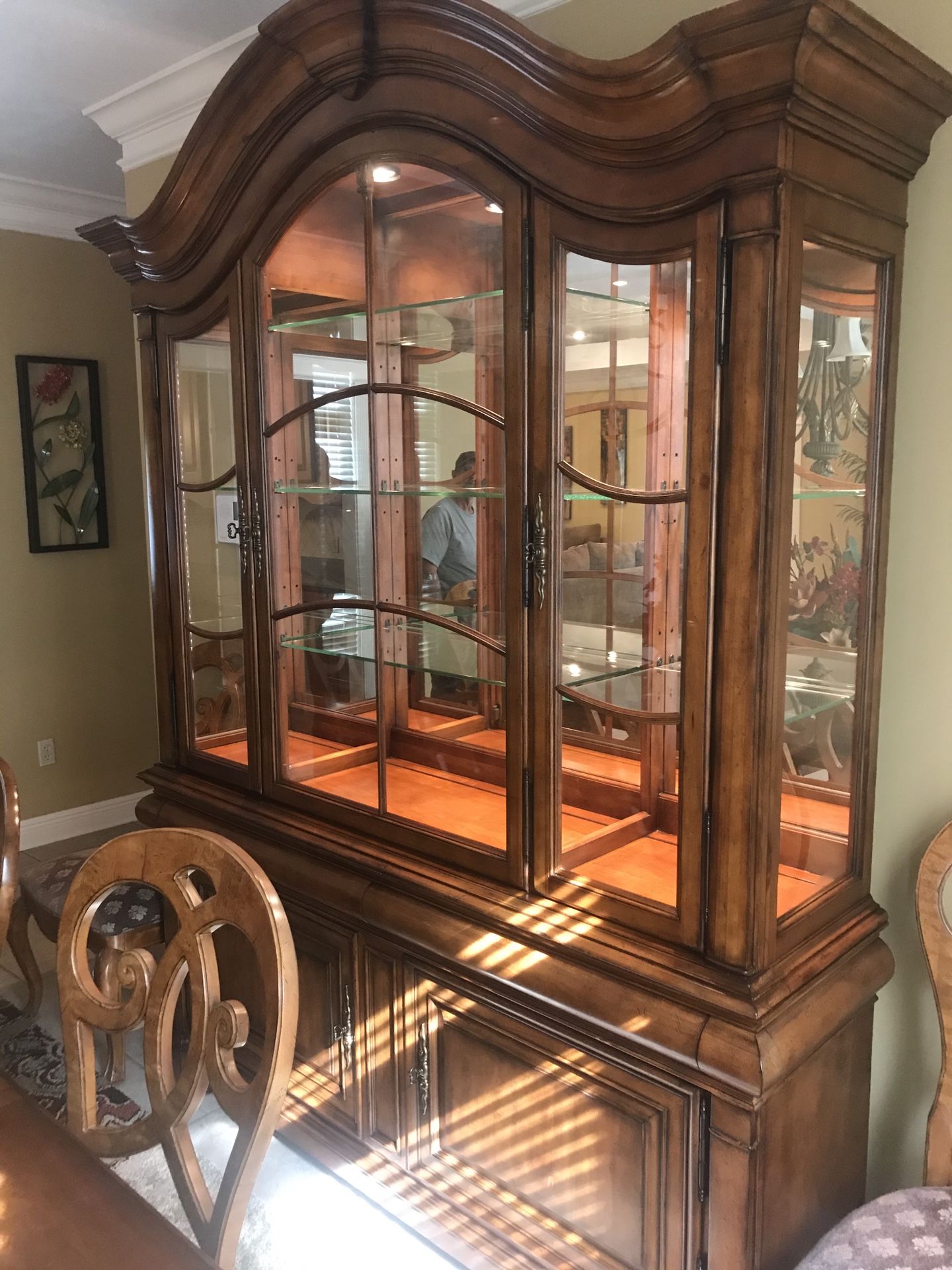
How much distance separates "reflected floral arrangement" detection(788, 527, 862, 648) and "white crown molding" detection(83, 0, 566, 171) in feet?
5.43

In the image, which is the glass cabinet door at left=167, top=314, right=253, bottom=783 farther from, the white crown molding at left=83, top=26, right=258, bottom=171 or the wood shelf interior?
the white crown molding at left=83, top=26, right=258, bottom=171

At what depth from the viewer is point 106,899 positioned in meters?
2.25

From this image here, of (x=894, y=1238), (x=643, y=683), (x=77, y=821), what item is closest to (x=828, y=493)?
(x=643, y=683)

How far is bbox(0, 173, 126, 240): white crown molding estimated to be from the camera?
3.40m

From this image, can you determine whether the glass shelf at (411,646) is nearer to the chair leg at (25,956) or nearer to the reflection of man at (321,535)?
the reflection of man at (321,535)

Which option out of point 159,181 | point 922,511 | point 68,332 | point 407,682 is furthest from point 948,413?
point 68,332

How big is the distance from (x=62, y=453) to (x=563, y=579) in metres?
2.83

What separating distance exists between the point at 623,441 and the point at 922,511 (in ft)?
1.56

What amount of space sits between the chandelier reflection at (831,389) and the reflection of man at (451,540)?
591 millimetres

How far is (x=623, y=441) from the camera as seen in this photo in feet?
4.85

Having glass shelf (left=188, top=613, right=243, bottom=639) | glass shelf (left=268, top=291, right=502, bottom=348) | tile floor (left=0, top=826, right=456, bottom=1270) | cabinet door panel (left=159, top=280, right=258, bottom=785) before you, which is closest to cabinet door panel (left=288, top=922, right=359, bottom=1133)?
tile floor (left=0, top=826, right=456, bottom=1270)

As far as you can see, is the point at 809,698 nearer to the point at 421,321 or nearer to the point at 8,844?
the point at 421,321

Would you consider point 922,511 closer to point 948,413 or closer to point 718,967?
point 948,413

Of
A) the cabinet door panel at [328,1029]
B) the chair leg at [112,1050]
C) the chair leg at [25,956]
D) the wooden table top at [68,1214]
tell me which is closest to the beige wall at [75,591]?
the chair leg at [25,956]
